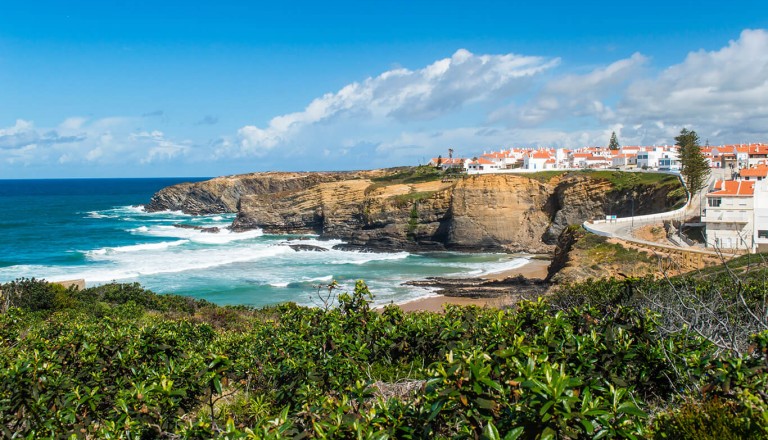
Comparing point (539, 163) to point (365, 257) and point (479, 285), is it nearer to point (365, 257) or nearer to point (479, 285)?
point (365, 257)

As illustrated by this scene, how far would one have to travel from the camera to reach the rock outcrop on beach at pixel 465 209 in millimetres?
49250

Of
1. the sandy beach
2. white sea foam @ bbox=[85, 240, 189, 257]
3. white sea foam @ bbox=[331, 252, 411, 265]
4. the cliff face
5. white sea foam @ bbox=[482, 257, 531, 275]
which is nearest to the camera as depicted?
the sandy beach

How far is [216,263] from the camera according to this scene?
4419 cm

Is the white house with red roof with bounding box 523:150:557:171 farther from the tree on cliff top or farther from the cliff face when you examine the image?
the cliff face

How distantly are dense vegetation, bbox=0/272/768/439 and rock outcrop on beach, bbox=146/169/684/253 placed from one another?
40.0 meters

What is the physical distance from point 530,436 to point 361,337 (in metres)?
5.27

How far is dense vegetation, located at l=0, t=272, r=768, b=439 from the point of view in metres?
3.23

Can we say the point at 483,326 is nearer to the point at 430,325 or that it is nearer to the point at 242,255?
the point at 430,325

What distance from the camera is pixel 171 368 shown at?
560 centimetres

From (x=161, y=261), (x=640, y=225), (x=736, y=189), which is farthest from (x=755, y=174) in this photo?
(x=161, y=261)

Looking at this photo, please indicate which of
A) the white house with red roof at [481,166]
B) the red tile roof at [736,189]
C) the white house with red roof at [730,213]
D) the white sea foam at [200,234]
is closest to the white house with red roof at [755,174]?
the red tile roof at [736,189]

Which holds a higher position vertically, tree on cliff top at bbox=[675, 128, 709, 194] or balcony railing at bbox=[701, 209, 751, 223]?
tree on cliff top at bbox=[675, 128, 709, 194]

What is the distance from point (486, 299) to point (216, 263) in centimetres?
2391

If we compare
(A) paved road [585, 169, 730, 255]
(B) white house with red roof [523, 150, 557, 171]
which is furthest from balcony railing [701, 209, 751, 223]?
(B) white house with red roof [523, 150, 557, 171]
